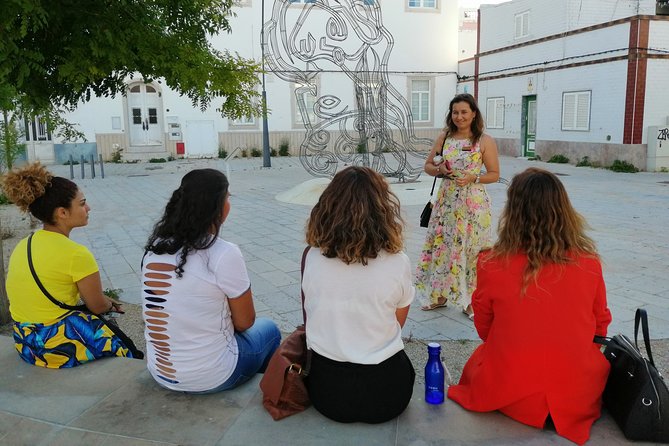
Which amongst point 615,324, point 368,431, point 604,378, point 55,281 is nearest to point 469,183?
point 615,324

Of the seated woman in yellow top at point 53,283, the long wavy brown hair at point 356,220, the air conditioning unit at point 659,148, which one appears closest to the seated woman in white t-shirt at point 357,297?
the long wavy brown hair at point 356,220

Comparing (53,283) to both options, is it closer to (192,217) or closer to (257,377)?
(192,217)

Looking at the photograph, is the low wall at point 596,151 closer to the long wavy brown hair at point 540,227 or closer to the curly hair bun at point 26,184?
the long wavy brown hair at point 540,227

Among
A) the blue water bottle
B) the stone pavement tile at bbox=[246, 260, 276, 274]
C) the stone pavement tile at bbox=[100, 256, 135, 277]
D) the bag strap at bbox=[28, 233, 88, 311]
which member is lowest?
the stone pavement tile at bbox=[100, 256, 135, 277]

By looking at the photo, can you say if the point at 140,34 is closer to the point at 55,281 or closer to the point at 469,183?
the point at 55,281

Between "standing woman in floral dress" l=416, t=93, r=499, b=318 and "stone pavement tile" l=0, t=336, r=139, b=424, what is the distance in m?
2.44

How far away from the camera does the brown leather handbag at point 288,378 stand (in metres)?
2.57

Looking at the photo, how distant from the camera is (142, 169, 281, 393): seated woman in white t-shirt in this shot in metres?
2.57

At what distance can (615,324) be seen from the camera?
4.51 m

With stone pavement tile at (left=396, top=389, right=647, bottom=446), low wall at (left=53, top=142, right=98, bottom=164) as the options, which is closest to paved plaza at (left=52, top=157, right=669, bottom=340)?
stone pavement tile at (left=396, top=389, right=647, bottom=446)

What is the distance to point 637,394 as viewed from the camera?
2.39 metres

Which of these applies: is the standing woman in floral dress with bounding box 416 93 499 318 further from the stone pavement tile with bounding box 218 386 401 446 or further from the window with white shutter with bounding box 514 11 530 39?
the window with white shutter with bounding box 514 11 530 39

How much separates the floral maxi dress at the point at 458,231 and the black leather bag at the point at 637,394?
73.4 inches

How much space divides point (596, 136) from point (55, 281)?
56.4 feet
